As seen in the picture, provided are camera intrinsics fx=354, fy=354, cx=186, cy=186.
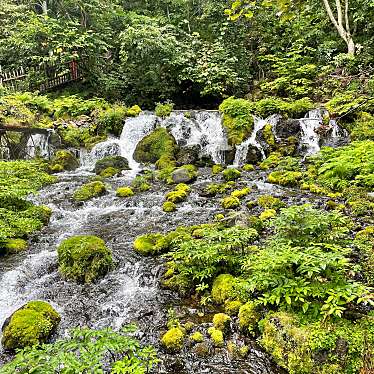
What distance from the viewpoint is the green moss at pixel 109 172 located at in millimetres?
13742

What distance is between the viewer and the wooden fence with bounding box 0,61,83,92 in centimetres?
2000

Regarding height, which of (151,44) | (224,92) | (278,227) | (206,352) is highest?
(151,44)

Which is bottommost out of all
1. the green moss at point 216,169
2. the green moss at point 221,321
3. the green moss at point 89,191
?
the green moss at point 221,321

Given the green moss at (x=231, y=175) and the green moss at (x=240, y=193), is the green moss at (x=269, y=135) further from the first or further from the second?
the green moss at (x=240, y=193)

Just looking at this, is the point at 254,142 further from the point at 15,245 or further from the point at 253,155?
the point at 15,245

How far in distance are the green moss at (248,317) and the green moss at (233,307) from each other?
5.8 inches

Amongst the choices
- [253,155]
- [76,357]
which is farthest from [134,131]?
[76,357]

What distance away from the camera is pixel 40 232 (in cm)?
879

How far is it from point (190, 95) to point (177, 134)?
5.72m

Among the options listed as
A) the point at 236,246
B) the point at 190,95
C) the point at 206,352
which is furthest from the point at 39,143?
the point at 206,352

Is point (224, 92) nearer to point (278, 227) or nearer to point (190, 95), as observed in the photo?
point (190, 95)

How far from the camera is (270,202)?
9391 mm

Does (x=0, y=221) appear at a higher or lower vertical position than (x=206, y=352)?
higher

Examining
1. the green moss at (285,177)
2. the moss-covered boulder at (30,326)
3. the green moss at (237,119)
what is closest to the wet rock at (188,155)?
the green moss at (237,119)
